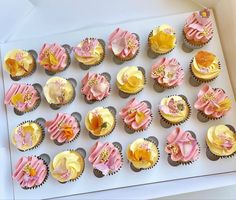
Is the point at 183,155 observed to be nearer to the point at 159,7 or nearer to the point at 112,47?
the point at 112,47

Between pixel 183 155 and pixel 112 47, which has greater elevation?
pixel 112 47

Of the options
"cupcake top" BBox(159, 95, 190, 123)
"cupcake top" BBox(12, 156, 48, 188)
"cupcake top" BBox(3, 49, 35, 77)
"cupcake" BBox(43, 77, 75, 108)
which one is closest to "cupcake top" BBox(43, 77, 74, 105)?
"cupcake" BBox(43, 77, 75, 108)

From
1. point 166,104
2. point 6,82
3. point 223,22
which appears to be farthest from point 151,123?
point 6,82

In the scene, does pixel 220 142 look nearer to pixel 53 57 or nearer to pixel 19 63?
pixel 53 57

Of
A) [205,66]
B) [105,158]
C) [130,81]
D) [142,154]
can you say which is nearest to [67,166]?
[105,158]

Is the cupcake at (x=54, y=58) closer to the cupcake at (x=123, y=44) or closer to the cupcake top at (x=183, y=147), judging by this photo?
the cupcake at (x=123, y=44)

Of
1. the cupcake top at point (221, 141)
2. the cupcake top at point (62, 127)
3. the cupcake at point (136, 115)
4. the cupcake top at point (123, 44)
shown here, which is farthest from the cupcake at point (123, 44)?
the cupcake top at point (221, 141)
